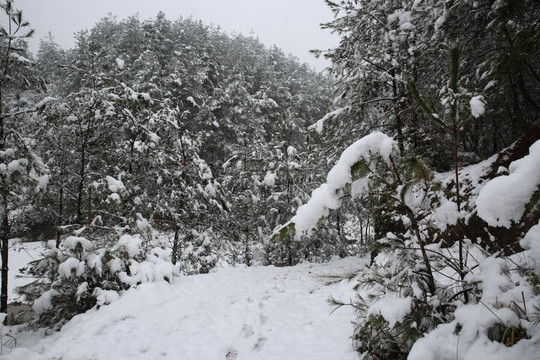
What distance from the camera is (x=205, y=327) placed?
13.6ft

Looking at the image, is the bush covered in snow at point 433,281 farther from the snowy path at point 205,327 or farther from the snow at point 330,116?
the snow at point 330,116

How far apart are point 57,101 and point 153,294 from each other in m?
4.24

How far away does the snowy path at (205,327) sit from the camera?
10.9ft

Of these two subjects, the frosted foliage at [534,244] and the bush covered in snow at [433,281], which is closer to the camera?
the bush covered in snow at [433,281]

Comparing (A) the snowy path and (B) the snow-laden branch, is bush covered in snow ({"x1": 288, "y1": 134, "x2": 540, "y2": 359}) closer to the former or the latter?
(B) the snow-laden branch

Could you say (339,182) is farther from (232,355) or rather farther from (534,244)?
(232,355)

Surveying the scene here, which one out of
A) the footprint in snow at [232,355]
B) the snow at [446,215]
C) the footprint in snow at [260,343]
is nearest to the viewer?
the snow at [446,215]

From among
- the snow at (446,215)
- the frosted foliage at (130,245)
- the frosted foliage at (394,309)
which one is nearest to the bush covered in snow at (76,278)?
the frosted foliage at (130,245)

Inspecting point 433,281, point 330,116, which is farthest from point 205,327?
point 330,116

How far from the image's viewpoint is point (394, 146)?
216cm

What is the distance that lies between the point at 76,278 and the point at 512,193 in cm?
597

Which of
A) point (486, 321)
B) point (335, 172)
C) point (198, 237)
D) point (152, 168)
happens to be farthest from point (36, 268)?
point (486, 321)

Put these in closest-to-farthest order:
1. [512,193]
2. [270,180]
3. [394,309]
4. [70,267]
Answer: [512,193] → [394,309] → [70,267] → [270,180]

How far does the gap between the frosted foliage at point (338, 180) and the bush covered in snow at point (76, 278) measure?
4.27 m
